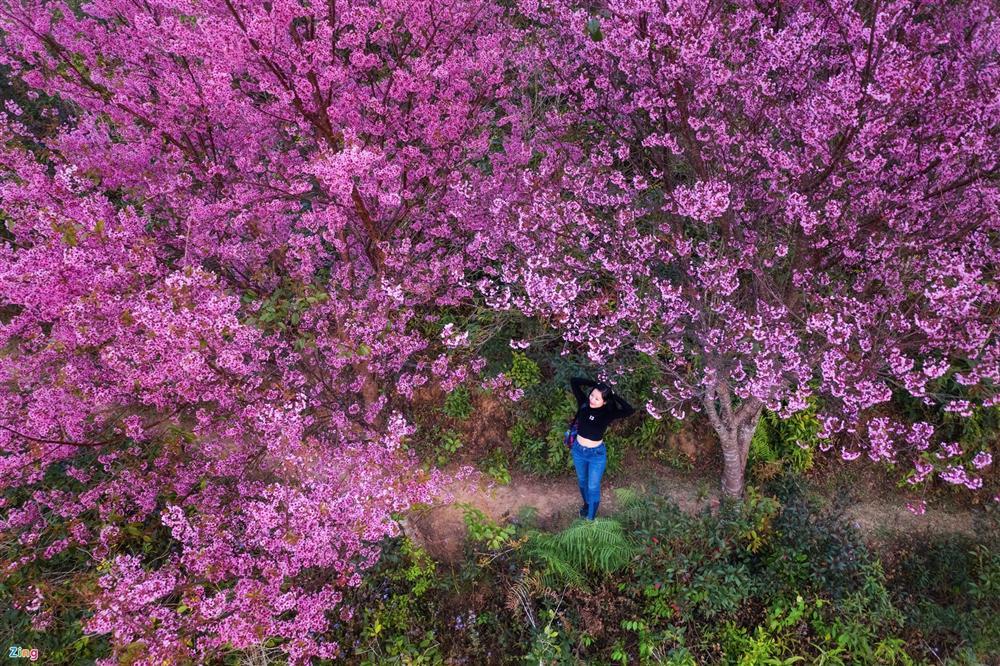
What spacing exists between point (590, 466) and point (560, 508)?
4.29ft

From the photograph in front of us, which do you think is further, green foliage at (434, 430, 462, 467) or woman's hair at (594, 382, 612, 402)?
green foliage at (434, 430, 462, 467)

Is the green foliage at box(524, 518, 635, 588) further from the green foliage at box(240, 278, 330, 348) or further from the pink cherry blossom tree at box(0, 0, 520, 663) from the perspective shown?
the green foliage at box(240, 278, 330, 348)

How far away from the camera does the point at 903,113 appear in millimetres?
4125

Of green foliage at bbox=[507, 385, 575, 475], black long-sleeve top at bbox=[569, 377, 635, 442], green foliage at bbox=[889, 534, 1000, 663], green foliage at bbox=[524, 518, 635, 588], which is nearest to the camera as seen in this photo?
green foliage at bbox=[889, 534, 1000, 663]

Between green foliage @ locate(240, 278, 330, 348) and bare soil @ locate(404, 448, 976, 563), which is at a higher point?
green foliage @ locate(240, 278, 330, 348)

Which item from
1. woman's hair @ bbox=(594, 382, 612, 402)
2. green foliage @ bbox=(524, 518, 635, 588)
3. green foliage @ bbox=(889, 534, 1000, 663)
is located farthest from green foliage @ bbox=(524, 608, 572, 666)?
green foliage @ bbox=(889, 534, 1000, 663)

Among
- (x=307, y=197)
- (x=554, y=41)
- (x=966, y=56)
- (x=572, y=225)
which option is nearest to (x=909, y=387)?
(x=966, y=56)

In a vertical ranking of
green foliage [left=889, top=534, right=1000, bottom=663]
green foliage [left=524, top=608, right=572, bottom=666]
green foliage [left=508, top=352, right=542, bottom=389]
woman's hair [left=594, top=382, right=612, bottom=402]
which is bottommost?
green foliage [left=524, top=608, right=572, bottom=666]

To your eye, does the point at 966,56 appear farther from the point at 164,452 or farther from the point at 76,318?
the point at 164,452

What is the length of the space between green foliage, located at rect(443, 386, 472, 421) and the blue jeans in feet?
7.53

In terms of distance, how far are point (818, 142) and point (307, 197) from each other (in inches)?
214

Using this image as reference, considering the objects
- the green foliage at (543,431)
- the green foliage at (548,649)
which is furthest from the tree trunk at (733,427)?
the green foliage at (548,649)

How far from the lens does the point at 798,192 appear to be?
4.65m

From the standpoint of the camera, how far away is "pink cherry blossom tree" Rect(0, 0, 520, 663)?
4.05 metres
